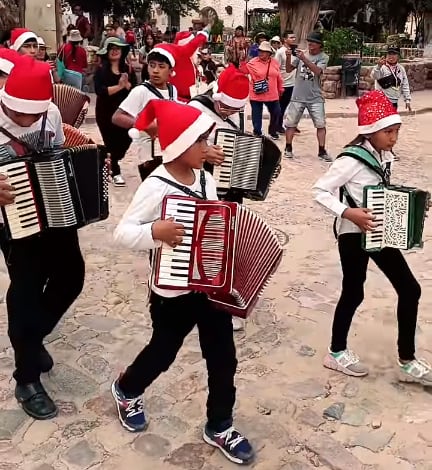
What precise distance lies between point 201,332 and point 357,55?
17139mm

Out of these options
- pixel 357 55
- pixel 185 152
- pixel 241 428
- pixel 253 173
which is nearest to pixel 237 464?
pixel 241 428

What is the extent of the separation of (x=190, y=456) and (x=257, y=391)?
718 mm

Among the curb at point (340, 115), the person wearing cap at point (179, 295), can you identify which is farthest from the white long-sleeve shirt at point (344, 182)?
the curb at point (340, 115)

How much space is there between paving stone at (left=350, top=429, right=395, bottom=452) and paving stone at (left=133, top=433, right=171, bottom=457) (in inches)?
37.0

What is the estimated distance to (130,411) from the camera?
3.49 meters

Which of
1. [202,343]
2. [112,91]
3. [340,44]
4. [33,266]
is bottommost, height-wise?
[340,44]

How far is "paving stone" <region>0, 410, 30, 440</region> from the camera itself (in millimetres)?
3486

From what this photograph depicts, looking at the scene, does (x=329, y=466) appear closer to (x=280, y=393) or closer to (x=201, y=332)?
(x=280, y=393)

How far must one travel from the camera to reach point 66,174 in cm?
324

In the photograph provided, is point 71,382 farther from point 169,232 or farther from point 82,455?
point 169,232

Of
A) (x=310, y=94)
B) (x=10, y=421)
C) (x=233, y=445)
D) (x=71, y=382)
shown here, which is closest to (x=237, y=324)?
(x=71, y=382)

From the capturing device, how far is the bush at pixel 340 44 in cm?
1852

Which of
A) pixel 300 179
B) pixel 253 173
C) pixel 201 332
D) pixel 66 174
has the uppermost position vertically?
pixel 66 174

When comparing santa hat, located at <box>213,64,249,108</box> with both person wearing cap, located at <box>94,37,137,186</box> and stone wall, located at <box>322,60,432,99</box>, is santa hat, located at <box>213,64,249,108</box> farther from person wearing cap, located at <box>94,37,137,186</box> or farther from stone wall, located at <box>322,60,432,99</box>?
stone wall, located at <box>322,60,432,99</box>
